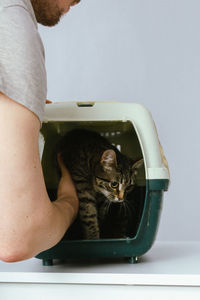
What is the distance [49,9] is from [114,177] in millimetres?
472

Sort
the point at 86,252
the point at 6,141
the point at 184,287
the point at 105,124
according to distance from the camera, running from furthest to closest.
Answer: the point at 105,124
the point at 86,252
the point at 184,287
the point at 6,141

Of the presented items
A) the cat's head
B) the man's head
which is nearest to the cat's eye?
the cat's head

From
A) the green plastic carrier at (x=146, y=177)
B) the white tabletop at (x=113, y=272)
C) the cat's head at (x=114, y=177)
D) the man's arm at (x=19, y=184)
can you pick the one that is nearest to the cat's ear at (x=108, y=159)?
the cat's head at (x=114, y=177)

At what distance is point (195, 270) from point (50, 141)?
511 millimetres

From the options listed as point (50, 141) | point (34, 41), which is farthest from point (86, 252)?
point (34, 41)

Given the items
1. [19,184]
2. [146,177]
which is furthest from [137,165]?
[19,184]

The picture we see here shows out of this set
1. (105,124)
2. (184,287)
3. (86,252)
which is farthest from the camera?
(105,124)

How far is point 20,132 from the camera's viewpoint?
60 centimetres

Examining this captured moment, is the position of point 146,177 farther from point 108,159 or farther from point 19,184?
point 19,184

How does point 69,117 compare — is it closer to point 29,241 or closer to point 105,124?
point 105,124

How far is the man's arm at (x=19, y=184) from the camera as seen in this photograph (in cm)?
60

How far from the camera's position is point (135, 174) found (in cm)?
111

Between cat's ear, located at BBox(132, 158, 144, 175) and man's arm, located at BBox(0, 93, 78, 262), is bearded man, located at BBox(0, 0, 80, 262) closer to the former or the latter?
man's arm, located at BBox(0, 93, 78, 262)

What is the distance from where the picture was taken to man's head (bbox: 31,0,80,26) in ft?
2.91
